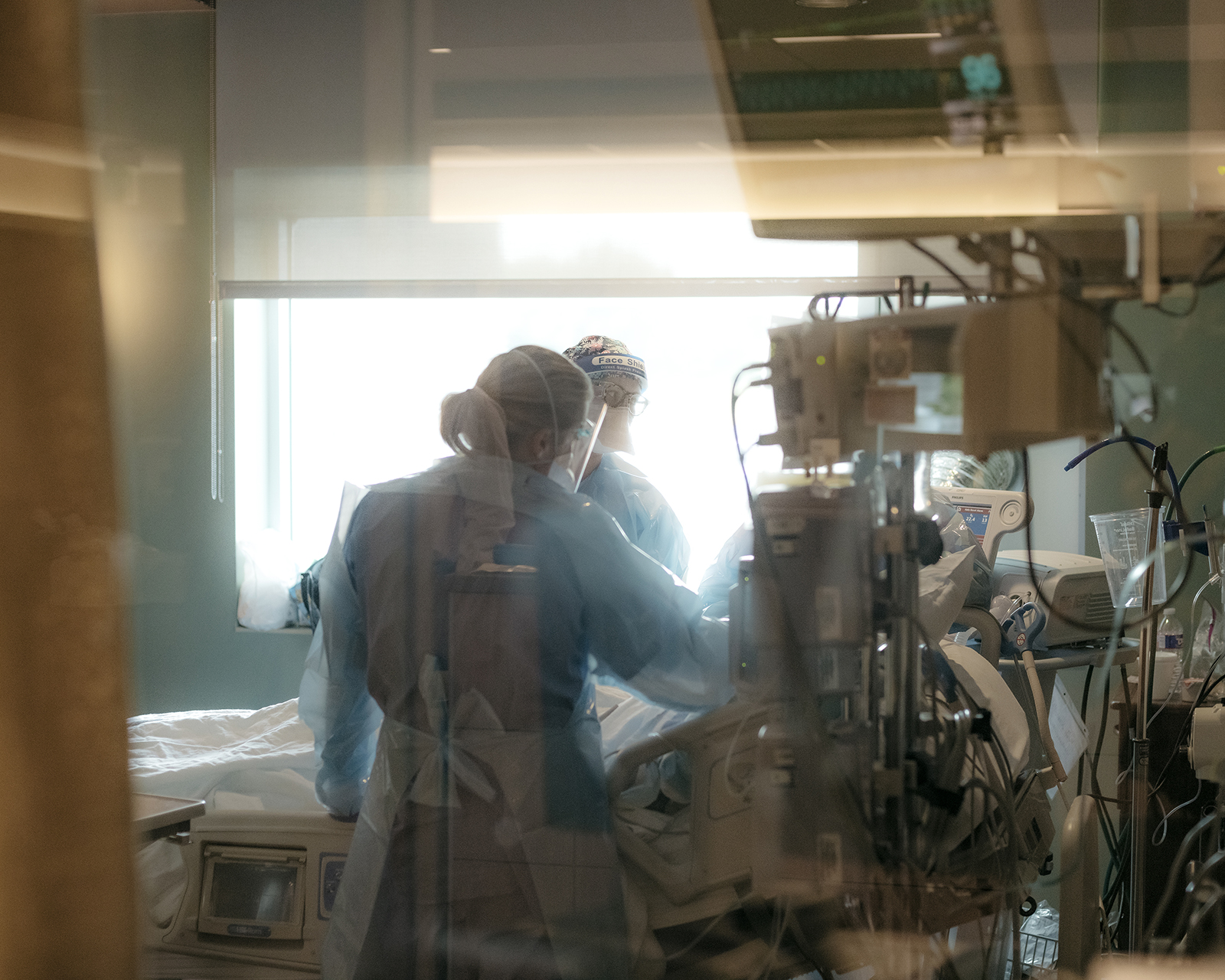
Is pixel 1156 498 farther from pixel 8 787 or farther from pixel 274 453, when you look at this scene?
pixel 8 787

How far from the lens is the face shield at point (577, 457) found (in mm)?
1237

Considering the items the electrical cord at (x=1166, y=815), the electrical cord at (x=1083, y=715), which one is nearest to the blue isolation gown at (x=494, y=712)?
the electrical cord at (x=1083, y=715)

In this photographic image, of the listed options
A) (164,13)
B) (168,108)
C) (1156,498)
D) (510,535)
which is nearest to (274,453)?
(510,535)

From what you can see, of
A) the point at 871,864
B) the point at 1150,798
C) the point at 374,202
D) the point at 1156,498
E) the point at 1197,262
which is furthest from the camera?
the point at 1150,798

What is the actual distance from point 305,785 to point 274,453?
1.63 ft

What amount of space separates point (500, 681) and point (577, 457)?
12.8 inches

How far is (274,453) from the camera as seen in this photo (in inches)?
51.2

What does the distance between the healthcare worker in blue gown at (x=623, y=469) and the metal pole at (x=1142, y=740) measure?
65cm

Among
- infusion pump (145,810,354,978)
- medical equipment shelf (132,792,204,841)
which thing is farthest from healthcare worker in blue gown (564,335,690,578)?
medical equipment shelf (132,792,204,841)

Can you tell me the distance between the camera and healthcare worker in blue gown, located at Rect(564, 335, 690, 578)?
→ 1.20 metres

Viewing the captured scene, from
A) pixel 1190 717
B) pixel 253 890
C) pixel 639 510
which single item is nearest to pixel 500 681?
pixel 639 510

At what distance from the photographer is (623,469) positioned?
1.22m

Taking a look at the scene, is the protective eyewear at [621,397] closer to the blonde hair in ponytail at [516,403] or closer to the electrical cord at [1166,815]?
the blonde hair in ponytail at [516,403]

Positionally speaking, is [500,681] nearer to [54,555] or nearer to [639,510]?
[639,510]
